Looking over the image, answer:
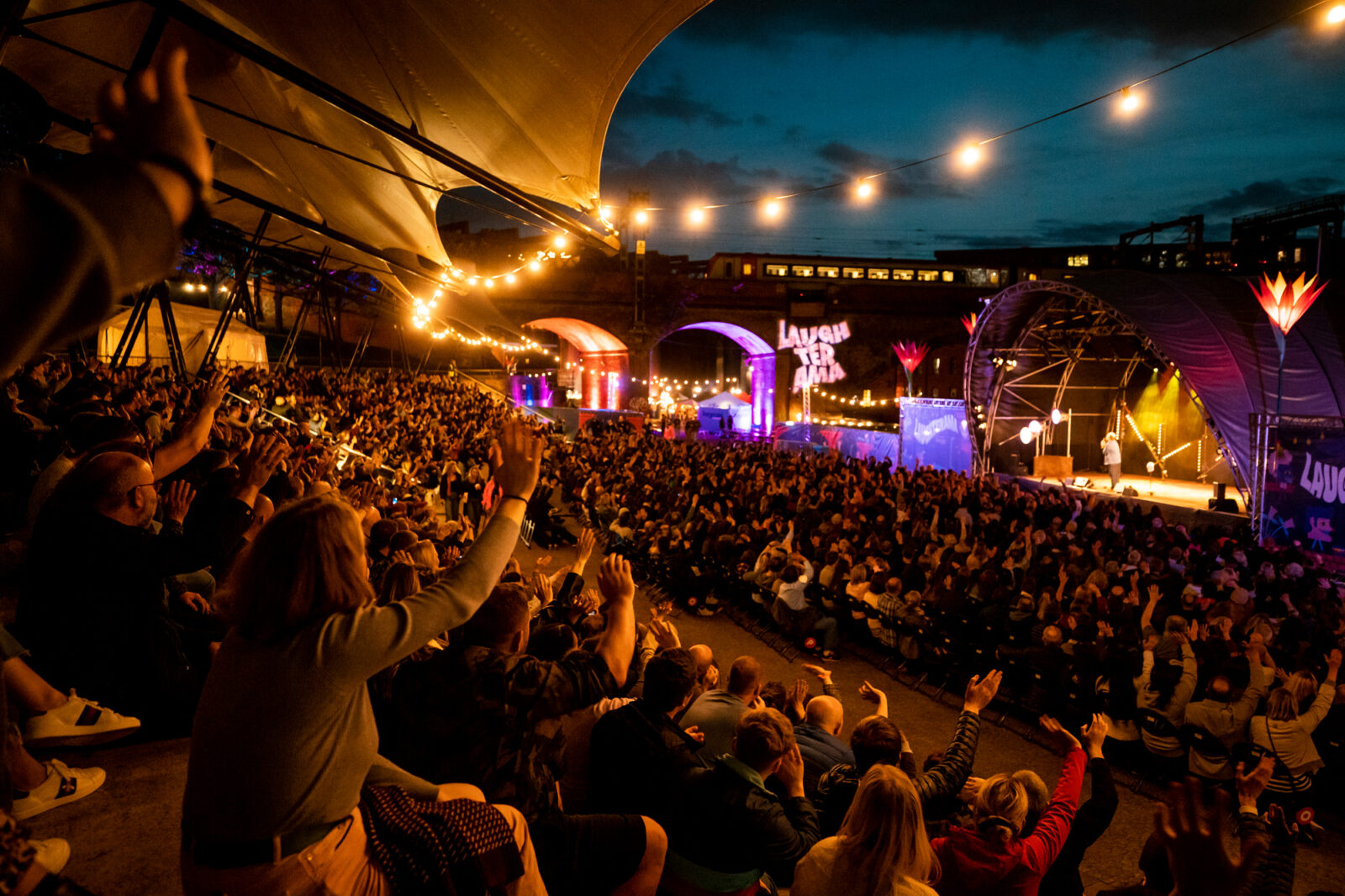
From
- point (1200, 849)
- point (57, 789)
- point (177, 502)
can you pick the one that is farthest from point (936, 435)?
point (57, 789)

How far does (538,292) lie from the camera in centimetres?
3288

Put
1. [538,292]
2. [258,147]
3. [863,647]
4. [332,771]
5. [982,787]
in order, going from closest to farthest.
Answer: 1. [332,771]
2. [982,787]
3. [258,147]
4. [863,647]
5. [538,292]

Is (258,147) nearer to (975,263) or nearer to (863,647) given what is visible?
(863,647)

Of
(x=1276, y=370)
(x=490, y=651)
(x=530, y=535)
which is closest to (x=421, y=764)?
(x=490, y=651)

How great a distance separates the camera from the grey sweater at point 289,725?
1.32 m

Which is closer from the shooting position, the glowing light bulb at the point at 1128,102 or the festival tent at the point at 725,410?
the glowing light bulb at the point at 1128,102

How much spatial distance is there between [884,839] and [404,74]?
A: 5.25 metres

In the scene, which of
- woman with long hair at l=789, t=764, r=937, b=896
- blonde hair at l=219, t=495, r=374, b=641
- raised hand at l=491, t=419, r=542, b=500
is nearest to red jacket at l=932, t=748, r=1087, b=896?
woman with long hair at l=789, t=764, r=937, b=896

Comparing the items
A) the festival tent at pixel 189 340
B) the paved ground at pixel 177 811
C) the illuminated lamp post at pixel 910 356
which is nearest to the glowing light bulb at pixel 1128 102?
the paved ground at pixel 177 811

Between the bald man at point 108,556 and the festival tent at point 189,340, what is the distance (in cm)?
1800

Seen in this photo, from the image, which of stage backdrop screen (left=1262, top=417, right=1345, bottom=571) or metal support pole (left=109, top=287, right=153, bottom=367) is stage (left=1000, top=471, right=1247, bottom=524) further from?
metal support pole (left=109, top=287, right=153, bottom=367)

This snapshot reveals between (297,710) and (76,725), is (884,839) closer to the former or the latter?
(297,710)

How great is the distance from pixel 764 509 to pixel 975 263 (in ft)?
146

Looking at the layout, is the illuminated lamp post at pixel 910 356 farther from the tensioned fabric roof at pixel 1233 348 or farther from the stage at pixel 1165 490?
the tensioned fabric roof at pixel 1233 348
